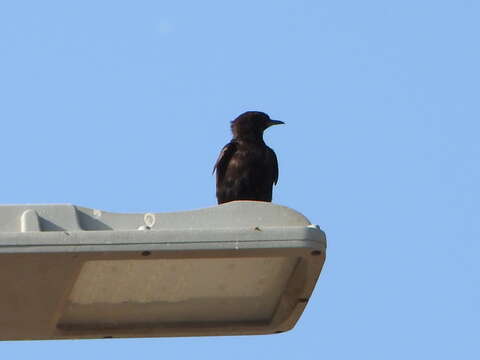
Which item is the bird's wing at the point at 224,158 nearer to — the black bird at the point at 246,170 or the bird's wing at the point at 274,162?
the black bird at the point at 246,170

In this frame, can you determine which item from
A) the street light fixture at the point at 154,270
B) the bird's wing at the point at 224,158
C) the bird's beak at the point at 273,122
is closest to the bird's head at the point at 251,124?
the bird's beak at the point at 273,122

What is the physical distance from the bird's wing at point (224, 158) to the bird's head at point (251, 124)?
0.27 metres

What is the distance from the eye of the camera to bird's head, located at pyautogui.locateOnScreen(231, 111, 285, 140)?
918 centimetres

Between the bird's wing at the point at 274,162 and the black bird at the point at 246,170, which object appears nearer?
the black bird at the point at 246,170

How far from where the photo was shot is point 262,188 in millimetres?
8508

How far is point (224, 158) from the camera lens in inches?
344

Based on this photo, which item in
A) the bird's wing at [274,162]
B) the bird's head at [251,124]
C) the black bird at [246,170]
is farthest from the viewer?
the bird's head at [251,124]

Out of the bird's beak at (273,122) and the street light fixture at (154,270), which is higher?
the bird's beak at (273,122)

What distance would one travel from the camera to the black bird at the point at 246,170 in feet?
27.8

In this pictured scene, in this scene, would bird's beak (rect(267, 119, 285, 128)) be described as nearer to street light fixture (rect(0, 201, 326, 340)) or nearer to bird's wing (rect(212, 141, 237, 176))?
bird's wing (rect(212, 141, 237, 176))

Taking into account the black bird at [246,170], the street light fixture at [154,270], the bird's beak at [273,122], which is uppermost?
the bird's beak at [273,122]

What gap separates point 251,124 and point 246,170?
88 centimetres

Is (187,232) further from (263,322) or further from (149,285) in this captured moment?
(263,322)

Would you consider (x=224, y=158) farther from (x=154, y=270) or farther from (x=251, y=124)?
(x=154, y=270)
